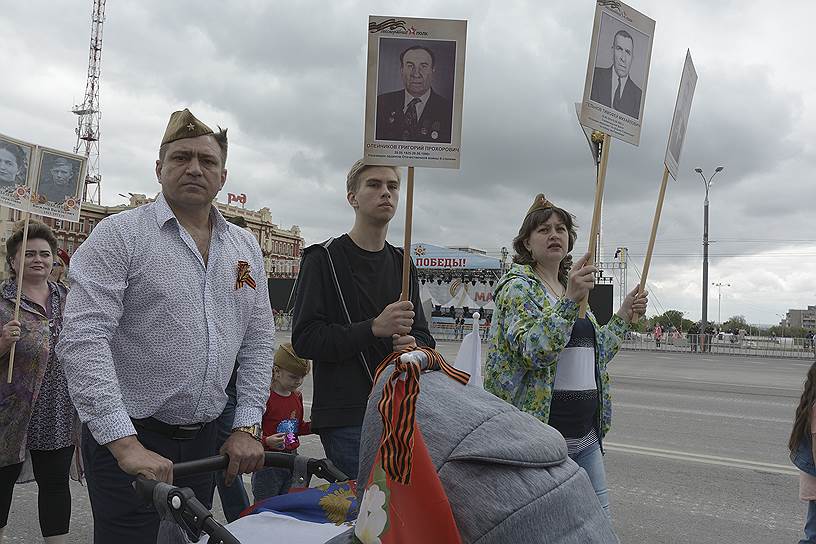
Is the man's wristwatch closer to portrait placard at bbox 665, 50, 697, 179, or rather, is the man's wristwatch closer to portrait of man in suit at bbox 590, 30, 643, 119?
portrait of man in suit at bbox 590, 30, 643, 119

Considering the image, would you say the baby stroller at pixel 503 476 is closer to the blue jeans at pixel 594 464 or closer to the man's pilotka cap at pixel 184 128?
the man's pilotka cap at pixel 184 128

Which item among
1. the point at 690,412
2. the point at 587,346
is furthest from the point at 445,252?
the point at 587,346

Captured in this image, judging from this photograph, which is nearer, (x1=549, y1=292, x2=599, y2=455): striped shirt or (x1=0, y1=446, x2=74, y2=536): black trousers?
(x1=549, y1=292, x2=599, y2=455): striped shirt

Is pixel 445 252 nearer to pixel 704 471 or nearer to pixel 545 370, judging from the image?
pixel 704 471

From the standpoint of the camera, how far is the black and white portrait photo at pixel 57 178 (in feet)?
16.1

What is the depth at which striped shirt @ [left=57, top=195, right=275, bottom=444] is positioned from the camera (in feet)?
6.74

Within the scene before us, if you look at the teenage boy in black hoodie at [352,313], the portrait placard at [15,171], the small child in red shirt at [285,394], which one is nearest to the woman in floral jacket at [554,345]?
the teenage boy in black hoodie at [352,313]

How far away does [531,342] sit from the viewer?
114 inches

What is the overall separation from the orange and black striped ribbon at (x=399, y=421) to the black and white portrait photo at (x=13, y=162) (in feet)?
14.0

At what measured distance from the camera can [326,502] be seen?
201cm

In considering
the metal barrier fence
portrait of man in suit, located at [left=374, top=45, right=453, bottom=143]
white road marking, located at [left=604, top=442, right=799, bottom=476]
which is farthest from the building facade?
portrait of man in suit, located at [left=374, top=45, right=453, bottom=143]

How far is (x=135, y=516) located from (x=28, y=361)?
2.13 meters

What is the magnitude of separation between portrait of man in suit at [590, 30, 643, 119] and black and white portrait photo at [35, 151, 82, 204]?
3.95 meters

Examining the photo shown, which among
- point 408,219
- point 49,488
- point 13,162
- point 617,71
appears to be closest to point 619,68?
point 617,71
